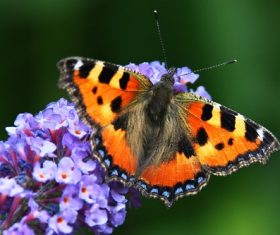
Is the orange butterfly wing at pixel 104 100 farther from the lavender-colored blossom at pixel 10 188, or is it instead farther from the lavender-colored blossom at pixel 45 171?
the lavender-colored blossom at pixel 10 188

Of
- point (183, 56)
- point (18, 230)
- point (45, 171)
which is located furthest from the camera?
point (183, 56)

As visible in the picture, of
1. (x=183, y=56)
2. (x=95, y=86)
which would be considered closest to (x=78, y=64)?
(x=95, y=86)

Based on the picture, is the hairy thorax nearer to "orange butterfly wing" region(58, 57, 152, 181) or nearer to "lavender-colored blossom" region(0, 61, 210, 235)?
"orange butterfly wing" region(58, 57, 152, 181)

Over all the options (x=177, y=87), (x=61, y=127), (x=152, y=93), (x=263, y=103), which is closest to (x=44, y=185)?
(x=61, y=127)

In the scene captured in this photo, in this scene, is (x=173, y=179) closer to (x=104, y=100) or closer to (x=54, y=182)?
(x=104, y=100)

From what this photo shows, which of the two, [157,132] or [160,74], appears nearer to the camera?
[157,132]

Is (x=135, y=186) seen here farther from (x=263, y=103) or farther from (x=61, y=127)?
(x=263, y=103)

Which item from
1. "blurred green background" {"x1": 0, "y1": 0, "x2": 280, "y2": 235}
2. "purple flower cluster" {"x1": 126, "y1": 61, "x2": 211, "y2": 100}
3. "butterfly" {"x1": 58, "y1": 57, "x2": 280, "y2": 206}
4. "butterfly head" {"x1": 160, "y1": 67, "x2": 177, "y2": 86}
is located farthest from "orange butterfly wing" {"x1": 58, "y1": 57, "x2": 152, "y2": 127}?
"blurred green background" {"x1": 0, "y1": 0, "x2": 280, "y2": 235}

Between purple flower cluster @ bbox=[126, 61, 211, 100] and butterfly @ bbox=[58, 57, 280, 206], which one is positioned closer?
butterfly @ bbox=[58, 57, 280, 206]
